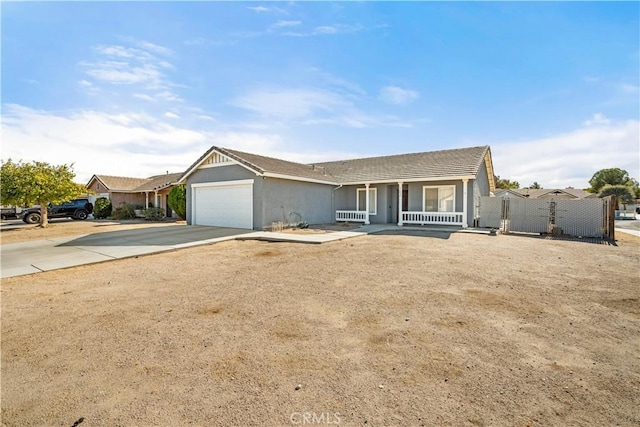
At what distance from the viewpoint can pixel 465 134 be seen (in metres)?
22.7

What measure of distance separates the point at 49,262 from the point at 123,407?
8318 mm

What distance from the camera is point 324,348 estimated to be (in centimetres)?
340

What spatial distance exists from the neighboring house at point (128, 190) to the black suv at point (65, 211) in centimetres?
228

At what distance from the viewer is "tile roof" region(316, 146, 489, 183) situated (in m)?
16.2

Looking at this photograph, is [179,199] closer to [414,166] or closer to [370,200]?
[370,200]

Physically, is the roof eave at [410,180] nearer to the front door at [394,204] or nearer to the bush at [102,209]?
the front door at [394,204]

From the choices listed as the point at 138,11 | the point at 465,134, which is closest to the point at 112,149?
the point at 138,11

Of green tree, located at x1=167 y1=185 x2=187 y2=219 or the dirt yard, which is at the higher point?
green tree, located at x1=167 y1=185 x2=187 y2=219

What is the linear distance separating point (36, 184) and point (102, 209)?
868 cm

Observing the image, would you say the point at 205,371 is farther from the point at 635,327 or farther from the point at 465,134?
the point at 465,134

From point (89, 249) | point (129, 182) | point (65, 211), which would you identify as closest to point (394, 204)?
point (89, 249)

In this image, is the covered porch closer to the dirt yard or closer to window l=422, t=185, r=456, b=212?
window l=422, t=185, r=456, b=212

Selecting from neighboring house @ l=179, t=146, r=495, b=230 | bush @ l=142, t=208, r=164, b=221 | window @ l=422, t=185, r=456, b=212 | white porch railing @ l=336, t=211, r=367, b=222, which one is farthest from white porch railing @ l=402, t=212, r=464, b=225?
bush @ l=142, t=208, r=164, b=221

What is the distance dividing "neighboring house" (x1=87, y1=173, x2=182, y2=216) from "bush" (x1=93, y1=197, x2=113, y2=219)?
87.4 inches
